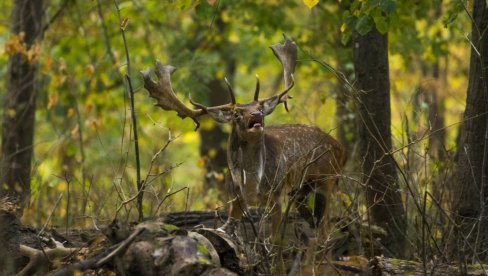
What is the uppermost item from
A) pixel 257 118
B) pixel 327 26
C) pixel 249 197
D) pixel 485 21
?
pixel 327 26

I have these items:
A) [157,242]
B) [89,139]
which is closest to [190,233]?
[157,242]

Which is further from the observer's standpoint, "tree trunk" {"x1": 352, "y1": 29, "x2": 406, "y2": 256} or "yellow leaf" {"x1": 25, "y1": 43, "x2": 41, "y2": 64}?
"yellow leaf" {"x1": 25, "y1": 43, "x2": 41, "y2": 64}

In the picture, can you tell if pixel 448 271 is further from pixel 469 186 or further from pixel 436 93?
pixel 436 93

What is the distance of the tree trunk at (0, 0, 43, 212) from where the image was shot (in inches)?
494

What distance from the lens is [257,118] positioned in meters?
9.79

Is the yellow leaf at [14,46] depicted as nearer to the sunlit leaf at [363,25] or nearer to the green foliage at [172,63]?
the green foliage at [172,63]

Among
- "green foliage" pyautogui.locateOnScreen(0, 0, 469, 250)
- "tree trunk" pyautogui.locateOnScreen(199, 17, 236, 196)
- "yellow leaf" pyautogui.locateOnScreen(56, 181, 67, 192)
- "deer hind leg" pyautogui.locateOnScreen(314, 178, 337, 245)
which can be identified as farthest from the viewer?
"tree trunk" pyautogui.locateOnScreen(199, 17, 236, 196)

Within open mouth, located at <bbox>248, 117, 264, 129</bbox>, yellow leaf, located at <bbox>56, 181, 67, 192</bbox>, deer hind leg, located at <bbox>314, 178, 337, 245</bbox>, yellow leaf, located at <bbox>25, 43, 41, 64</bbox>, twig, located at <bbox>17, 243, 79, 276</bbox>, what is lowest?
twig, located at <bbox>17, 243, 79, 276</bbox>

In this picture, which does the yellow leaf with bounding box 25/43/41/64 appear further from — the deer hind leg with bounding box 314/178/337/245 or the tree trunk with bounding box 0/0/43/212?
the deer hind leg with bounding box 314/178/337/245

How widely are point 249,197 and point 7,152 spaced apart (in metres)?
4.21

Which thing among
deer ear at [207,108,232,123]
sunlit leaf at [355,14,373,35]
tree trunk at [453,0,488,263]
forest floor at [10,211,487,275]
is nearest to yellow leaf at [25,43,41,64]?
deer ear at [207,108,232,123]

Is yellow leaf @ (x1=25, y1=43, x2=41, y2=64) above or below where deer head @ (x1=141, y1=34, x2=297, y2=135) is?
above

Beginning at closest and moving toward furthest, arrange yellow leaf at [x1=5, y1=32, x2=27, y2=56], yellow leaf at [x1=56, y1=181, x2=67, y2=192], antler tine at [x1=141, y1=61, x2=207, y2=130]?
1. antler tine at [x1=141, y1=61, x2=207, y2=130]
2. yellow leaf at [x1=5, y1=32, x2=27, y2=56]
3. yellow leaf at [x1=56, y1=181, x2=67, y2=192]

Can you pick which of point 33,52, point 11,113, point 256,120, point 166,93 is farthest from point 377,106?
point 11,113
